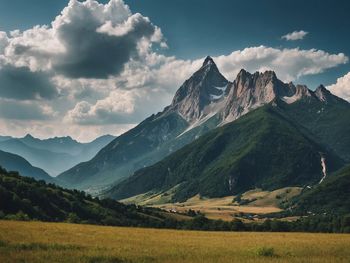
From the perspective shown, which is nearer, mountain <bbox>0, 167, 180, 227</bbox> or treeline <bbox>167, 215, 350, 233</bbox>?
mountain <bbox>0, 167, 180, 227</bbox>

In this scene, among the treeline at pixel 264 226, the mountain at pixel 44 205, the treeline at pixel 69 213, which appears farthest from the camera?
the treeline at pixel 264 226

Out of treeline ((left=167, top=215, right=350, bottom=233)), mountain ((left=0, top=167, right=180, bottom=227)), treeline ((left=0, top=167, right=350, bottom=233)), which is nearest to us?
mountain ((left=0, top=167, right=180, bottom=227))

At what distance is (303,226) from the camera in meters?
176

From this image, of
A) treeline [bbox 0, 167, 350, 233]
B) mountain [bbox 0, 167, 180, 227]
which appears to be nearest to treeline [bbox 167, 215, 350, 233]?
treeline [bbox 0, 167, 350, 233]

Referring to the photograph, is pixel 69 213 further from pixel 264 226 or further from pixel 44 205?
pixel 264 226

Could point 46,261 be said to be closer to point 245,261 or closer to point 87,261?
point 87,261

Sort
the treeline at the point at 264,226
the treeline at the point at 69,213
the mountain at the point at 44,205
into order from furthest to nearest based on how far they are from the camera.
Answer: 1. the treeline at the point at 264,226
2. the treeline at the point at 69,213
3. the mountain at the point at 44,205

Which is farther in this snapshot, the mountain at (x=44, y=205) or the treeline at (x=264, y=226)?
the treeline at (x=264, y=226)

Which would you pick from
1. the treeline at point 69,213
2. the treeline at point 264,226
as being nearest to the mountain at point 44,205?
the treeline at point 69,213

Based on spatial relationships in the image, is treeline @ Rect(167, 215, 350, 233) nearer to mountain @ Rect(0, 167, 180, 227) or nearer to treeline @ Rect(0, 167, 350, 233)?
treeline @ Rect(0, 167, 350, 233)

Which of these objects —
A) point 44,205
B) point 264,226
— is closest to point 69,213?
point 44,205

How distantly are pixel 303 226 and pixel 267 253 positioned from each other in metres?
143

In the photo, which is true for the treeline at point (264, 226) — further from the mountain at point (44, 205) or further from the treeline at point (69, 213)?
the mountain at point (44, 205)

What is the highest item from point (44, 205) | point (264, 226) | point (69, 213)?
point (44, 205)
